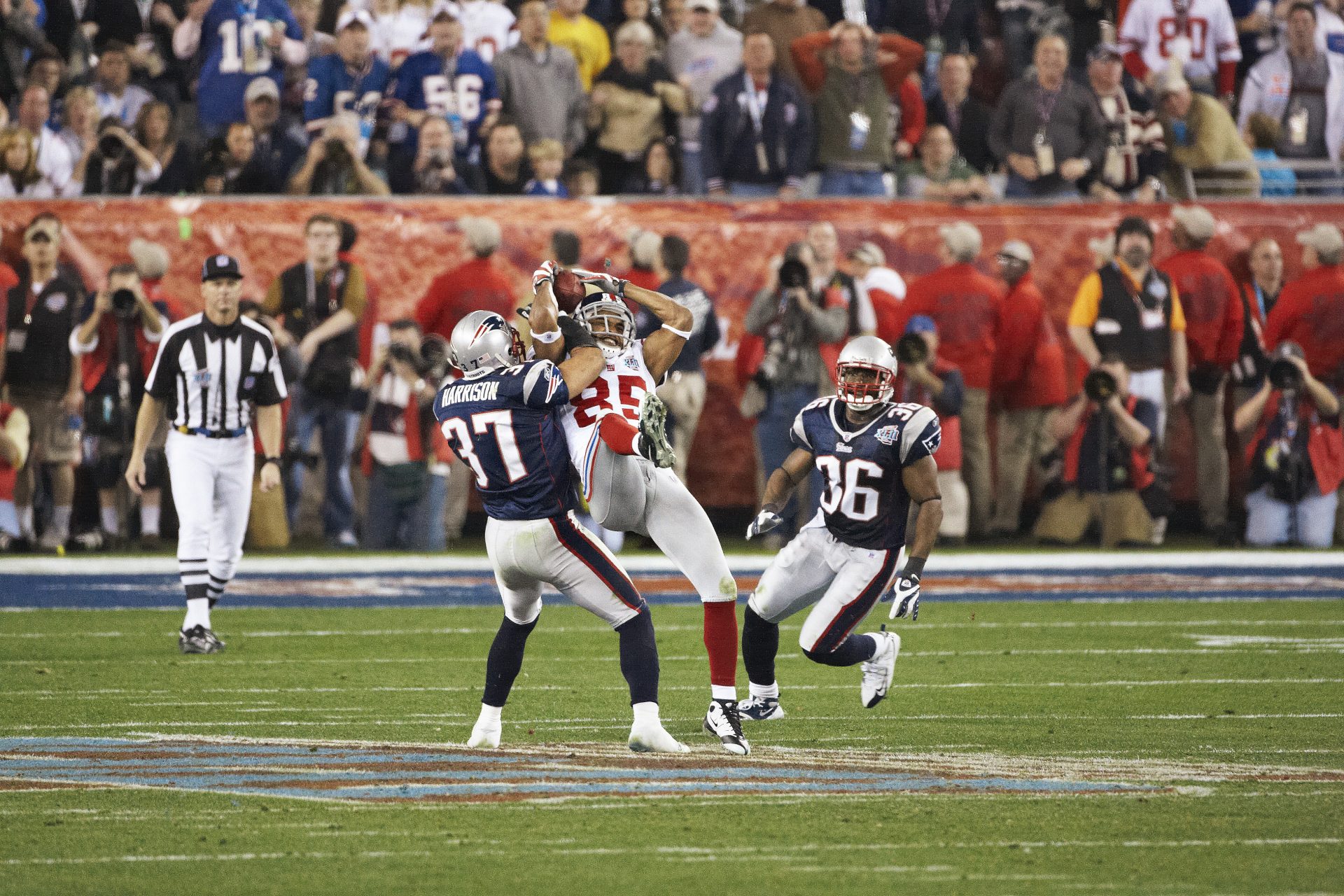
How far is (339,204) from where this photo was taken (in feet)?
46.5

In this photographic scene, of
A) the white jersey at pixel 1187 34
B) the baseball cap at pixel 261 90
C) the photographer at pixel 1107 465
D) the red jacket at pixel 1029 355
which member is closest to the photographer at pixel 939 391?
the red jacket at pixel 1029 355

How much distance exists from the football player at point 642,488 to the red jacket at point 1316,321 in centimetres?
843

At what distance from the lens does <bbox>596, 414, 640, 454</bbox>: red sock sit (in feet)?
23.1

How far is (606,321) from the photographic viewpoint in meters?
7.28

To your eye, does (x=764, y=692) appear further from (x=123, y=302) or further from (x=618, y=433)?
(x=123, y=302)

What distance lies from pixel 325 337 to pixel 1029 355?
4892 millimetres

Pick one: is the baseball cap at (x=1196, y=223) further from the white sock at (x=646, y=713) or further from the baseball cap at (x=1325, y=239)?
the white sock at (x=646, y=713)

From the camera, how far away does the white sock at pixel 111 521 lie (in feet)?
44.8

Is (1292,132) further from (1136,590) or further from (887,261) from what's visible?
(1136,590)

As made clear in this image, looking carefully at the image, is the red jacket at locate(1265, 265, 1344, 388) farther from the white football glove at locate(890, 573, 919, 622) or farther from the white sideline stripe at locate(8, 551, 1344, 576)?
the white football glove at locate(890, 573, 919, 622)

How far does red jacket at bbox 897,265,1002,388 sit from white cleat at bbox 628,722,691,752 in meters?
7.74

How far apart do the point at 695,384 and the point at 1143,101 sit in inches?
155

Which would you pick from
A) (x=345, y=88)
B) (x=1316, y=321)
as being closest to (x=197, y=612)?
(x=345, y=88)

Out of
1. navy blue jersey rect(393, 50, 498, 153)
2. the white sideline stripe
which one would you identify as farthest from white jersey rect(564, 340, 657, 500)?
navy blue jersey rect(393, 50, 498, 153)
